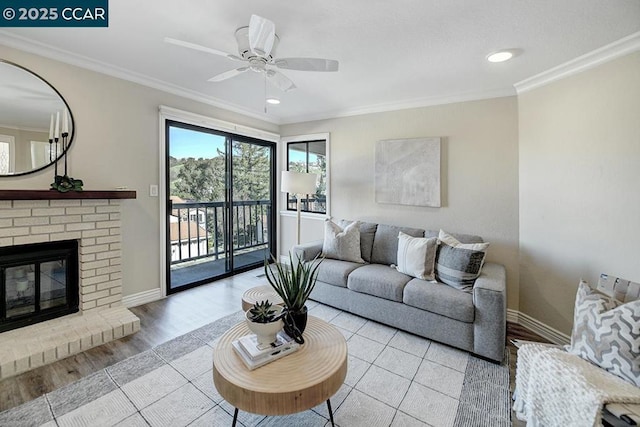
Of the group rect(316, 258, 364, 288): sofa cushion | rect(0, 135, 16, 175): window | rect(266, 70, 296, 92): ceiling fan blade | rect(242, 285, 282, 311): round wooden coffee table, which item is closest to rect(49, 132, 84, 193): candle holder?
rect(0, 135, 16, 175): window

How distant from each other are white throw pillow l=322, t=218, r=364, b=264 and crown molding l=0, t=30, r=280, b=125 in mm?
Answer: 2328

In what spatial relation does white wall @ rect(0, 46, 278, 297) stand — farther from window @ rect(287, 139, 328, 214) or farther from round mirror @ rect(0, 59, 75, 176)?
window @ rect(287, 139, 328, 214)

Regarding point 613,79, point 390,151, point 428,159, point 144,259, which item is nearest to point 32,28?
point 144,259

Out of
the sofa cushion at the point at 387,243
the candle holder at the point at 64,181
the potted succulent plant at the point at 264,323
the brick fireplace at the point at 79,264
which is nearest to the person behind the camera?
the potted succulent plant at the point at 264,323

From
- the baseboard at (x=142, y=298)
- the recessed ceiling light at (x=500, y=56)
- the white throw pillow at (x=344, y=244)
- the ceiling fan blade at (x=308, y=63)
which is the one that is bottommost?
the baseboard at (x=142, y=298)

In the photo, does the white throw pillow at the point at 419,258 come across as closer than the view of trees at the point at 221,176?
Yes

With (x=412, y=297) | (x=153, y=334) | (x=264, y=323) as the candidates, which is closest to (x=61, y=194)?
(x=153, y=334)

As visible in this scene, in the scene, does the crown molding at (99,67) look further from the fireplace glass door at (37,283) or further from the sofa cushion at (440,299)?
the sofa cushion at (440,299)

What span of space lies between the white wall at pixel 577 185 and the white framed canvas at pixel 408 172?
872 millimetres

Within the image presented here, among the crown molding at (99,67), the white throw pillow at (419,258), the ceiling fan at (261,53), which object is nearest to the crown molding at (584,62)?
the white throw pillow at (419,258)

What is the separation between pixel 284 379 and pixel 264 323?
0.93 feet

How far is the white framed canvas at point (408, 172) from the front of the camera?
3348 millimetres

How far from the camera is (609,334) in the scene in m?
1.39

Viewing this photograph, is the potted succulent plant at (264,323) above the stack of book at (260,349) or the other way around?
above
